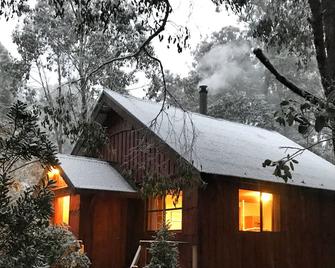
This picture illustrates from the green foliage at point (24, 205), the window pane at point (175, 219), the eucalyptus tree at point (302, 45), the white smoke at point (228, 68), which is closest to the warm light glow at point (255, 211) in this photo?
the window pane at point (175, 219)

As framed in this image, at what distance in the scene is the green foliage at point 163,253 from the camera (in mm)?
9586

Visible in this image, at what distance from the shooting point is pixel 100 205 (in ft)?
40.8

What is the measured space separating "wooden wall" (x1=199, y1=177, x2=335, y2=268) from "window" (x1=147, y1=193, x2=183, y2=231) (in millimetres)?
879

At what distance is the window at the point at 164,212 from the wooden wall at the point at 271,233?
0.88 m

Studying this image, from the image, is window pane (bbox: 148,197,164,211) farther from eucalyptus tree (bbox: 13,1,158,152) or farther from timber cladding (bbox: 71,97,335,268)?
eucalyptus tree (bbox: 13,1,158,152)

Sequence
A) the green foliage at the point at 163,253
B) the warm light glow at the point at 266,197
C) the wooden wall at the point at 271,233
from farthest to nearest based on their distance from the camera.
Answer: the warm light glow at the point at 266,197 → the wooden wall at the point at 271,233 → the green foliage at the point at 163,253

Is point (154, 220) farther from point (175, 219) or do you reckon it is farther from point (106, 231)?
point (106, 231)

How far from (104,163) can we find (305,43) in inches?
227

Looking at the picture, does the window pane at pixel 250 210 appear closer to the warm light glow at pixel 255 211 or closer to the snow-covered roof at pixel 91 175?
the warm light glow at pixel 255 211

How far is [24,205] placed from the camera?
3.61m

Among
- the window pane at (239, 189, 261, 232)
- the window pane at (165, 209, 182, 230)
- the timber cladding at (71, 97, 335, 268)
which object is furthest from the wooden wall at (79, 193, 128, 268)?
the window pane at (239, 189, 261, 232)

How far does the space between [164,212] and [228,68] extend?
2640cm

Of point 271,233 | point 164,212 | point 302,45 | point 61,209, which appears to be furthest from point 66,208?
point 302,45

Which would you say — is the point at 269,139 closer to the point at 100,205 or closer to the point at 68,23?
the point at 100,205
